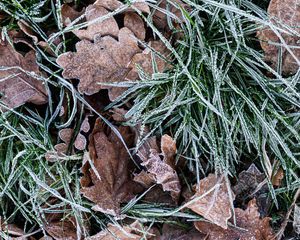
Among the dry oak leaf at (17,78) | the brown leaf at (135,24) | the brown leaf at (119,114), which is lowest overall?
the brown leaf at (119,114)

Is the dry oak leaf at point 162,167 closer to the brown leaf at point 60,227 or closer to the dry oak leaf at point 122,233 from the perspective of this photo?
the dry oak leaf at point 122,233

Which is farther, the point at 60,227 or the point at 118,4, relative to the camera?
the point at 60,227

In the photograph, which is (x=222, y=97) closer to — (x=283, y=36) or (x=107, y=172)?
(x=283, y=36)

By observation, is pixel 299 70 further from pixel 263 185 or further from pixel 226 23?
pixel 263 185

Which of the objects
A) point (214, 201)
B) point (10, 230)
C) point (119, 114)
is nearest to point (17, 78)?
point (119, 114)

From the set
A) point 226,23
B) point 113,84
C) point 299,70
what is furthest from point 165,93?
point 299,70

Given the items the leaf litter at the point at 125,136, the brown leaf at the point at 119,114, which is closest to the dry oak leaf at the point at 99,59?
the leaf litter at the point at 125,136

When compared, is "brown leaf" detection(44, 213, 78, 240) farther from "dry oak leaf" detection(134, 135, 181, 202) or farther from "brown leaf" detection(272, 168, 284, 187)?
"brown leaf" detection(272, 168, 284, 187)
